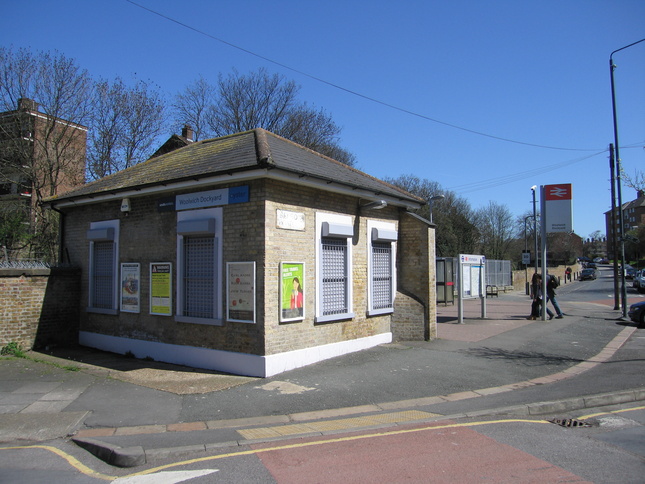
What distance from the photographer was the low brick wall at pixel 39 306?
1119cm

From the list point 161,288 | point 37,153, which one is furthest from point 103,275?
point 37,153

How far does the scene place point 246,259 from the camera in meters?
8.89

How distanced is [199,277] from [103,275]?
3.91m

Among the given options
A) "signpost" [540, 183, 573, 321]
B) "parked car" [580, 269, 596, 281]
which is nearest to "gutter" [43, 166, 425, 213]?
"signpost" [540, 183, 573, 321]

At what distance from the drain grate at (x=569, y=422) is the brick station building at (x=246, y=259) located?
471 cm

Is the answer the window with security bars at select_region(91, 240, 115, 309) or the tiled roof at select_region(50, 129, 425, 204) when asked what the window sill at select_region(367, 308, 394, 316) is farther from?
the window with security bars at select_region(91, 240, 115, 309)

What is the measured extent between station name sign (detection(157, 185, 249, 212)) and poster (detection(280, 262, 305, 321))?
5.29 feet

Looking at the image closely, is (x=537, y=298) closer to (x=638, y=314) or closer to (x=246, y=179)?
(x=638, y=314)

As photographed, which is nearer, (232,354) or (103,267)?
(232,354)

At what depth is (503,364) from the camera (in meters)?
9.65

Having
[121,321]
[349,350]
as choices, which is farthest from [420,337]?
[121,321]

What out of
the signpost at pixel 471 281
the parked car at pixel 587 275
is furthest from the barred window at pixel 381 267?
the parked car at pixel 587 275

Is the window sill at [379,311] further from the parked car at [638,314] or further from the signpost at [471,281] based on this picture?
the parked car at [638,314]

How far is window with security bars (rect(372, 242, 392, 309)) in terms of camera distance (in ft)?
38.2
